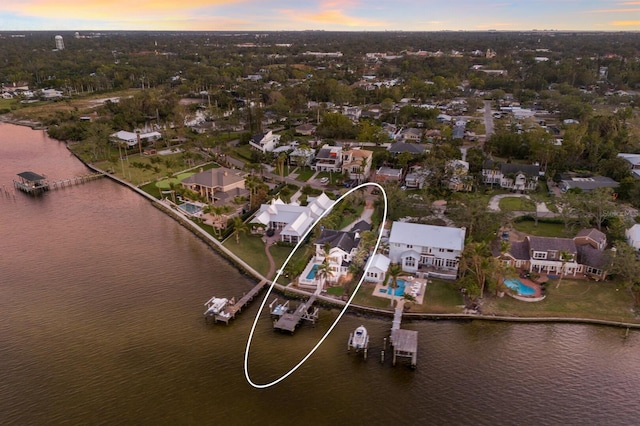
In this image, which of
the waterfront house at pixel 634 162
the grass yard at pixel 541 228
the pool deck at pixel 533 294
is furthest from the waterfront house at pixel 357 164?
the waterfront house at pixel 634 162

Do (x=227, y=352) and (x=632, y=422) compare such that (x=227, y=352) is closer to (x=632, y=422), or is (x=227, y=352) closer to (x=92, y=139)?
(x=632, y=422)

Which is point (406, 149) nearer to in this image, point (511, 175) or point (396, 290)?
point (511, 175)

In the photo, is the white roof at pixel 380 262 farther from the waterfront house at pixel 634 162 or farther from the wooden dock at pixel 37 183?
the wooden dock at pixel 37 183

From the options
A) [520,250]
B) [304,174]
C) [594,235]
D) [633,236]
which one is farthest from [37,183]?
[633,236]

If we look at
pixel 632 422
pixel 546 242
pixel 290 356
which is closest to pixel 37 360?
pixel 290 356

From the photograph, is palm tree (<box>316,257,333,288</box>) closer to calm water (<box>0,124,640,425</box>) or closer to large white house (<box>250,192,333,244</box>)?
calm water (<box>0,124,640,425</box>)

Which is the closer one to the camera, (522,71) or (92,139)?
(92,139)

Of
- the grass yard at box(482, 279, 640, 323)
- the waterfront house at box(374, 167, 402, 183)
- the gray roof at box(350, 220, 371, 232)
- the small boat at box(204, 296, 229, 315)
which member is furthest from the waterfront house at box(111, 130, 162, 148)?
the grass yard at box(482, 279, 640, 323)
